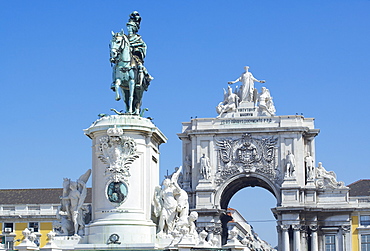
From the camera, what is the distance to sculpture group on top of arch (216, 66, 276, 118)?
276 feet

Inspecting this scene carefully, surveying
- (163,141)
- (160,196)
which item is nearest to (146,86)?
(163,141)

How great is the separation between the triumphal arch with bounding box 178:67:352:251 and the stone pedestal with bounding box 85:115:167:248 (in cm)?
5902

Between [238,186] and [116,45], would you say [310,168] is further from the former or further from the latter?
[116,45]

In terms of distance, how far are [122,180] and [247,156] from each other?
62732mm

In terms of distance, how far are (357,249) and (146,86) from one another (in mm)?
61801

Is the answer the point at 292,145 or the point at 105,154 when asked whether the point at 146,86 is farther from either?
the point at 292,145

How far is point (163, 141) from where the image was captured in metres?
23.0

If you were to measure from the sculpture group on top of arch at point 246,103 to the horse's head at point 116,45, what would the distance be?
6197cm

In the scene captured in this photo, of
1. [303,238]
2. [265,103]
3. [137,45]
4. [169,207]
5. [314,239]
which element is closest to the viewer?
[169,207]

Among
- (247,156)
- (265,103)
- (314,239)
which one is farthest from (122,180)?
(265,103)

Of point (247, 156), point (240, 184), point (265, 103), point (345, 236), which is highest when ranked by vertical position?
point (265, 103)

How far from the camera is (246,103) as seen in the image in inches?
3346

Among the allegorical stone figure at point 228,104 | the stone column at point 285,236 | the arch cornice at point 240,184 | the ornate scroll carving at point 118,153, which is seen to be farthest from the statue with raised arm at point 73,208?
the allegorical stone figure at point 228,104

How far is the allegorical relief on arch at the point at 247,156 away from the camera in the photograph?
272 feet
